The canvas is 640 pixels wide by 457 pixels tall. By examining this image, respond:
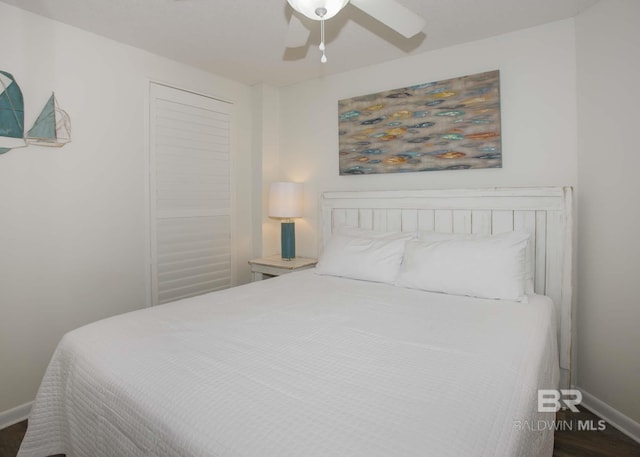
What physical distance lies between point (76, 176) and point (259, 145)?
159 centimetres

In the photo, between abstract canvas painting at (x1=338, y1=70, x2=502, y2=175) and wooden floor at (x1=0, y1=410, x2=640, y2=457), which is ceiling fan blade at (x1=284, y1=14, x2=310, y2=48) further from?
wooden floor at (x1=0, y1=410, x2=640, y2=457)

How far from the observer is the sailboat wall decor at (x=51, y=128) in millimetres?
2189

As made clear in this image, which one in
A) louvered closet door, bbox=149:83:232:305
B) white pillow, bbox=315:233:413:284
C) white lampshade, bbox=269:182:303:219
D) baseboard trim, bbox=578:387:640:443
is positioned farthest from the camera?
white lampshade, bbox=269:182:303:219

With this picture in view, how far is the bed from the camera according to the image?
91 centimetres

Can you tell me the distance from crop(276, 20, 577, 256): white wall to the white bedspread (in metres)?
0.99

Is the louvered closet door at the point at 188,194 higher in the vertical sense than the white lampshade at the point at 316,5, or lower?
lower

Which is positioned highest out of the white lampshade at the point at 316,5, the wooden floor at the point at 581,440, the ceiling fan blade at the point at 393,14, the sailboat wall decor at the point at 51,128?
the ceiling fan blade at the point at 393,14

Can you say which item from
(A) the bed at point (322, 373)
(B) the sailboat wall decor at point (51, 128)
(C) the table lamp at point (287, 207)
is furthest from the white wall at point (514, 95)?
(B) the sailboat wall decor at point (51, 128)

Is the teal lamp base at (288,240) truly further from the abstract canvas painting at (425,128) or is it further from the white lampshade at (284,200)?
the abstract canvas painting at (425,128)

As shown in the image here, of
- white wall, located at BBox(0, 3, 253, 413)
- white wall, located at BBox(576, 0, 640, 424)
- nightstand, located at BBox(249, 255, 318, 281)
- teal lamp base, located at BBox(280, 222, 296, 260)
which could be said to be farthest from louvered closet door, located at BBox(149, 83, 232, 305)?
white wall, located at BBox(576, 0, 640, 424)

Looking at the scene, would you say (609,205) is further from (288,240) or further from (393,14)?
(288,240)

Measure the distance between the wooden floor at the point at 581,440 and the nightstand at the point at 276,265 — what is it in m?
1.84

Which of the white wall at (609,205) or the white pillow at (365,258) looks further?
the white pillow at (365,258)

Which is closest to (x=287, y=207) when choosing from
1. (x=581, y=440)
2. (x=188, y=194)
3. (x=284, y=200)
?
(x=284, y=200)
